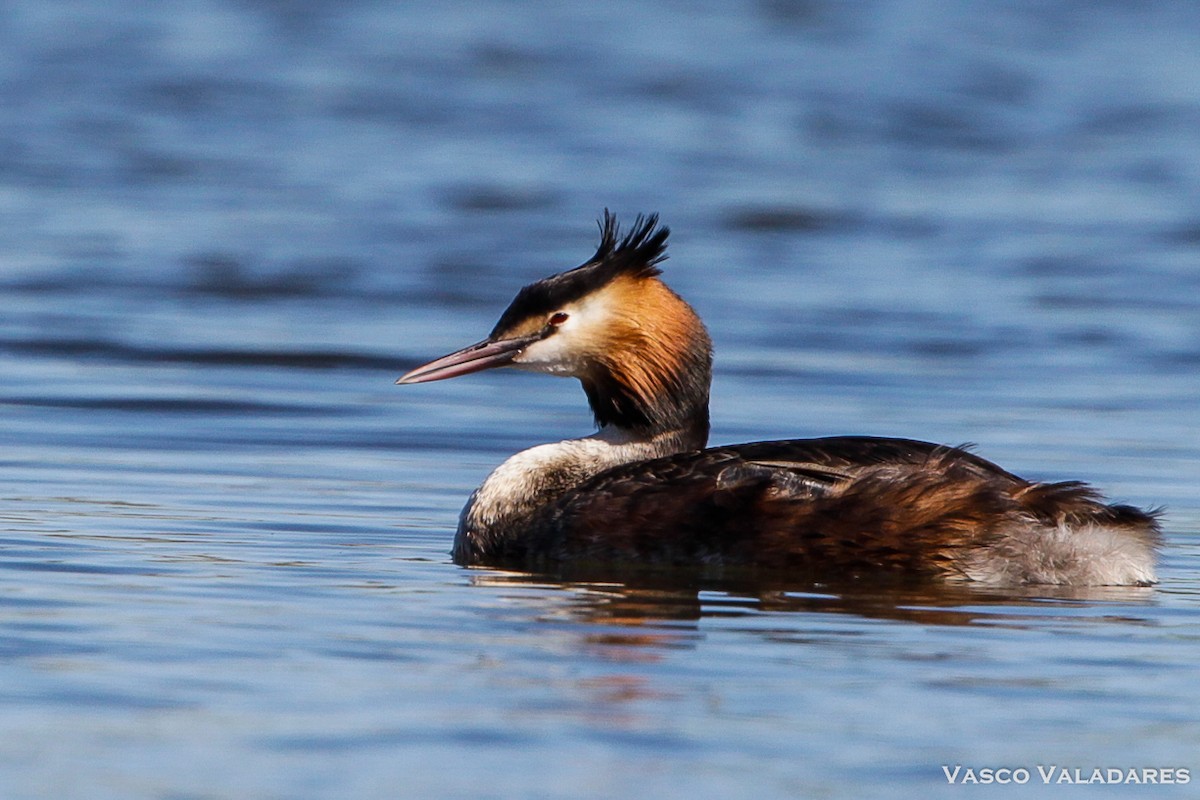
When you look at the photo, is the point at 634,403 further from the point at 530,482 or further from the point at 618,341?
the point at 530,482

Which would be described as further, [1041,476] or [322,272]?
[322,272]

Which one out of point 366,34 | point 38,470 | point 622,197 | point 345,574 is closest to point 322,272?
point 622,197

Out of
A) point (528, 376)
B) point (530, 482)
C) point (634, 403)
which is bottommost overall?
point (530, 482)

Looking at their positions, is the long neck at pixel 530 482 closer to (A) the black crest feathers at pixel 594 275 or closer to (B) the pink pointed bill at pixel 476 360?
(B) the pink pointed bill at pixel 476 360

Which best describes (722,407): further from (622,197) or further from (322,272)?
(622,197)

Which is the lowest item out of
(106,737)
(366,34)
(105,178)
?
(106,737)

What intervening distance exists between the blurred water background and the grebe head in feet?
2.48

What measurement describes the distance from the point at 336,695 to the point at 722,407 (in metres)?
6.33

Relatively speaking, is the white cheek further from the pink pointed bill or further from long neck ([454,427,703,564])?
long neck ([454,427,703,564])

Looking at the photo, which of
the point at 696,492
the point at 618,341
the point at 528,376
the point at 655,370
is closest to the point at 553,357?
the point at 618,341

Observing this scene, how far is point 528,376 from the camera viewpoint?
13.0m

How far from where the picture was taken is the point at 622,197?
20016 mm

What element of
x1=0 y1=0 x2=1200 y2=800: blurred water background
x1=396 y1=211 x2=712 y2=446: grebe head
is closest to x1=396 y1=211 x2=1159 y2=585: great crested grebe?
x1=396 y1=211 x2=712 y2=446: grebe head

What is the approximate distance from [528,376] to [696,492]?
5.53 metres
